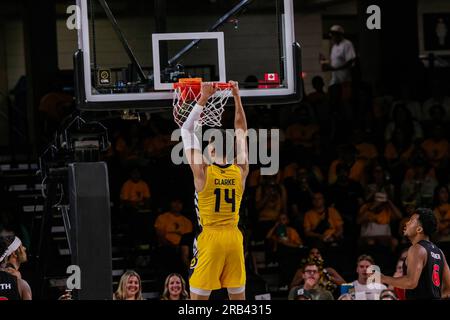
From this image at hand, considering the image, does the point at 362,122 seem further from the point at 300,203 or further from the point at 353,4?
the point at 353,4

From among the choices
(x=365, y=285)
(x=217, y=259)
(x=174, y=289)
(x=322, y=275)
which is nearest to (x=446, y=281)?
(x=217, y=259)

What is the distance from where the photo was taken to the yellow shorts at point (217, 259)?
8.45m

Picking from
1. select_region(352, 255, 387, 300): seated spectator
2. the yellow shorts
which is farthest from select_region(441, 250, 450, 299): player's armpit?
select_region(352, 255, 387, 300): seated spectator

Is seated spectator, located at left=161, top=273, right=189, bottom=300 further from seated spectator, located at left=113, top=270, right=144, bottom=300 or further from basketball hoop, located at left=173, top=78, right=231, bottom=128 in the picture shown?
basketball hoop, located at left=173, top=78, right=231, bottom=128

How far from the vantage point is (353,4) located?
20.9 meters

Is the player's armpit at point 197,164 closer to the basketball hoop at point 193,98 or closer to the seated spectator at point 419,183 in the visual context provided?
the basketball hoop at point 193,98

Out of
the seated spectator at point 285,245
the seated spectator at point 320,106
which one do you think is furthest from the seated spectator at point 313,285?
the seated spectator at point 320,106

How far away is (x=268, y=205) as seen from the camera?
14.2 m

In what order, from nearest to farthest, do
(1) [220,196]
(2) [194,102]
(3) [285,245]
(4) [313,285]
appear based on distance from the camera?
(1) [220,196]
(2) [194,102]
(4) [313,285]
(3) [285,245]

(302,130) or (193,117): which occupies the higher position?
(193,117)

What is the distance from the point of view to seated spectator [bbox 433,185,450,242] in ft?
46.5

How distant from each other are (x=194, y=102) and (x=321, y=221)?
5633 mm

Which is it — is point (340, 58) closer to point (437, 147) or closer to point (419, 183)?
point (437, 147)
